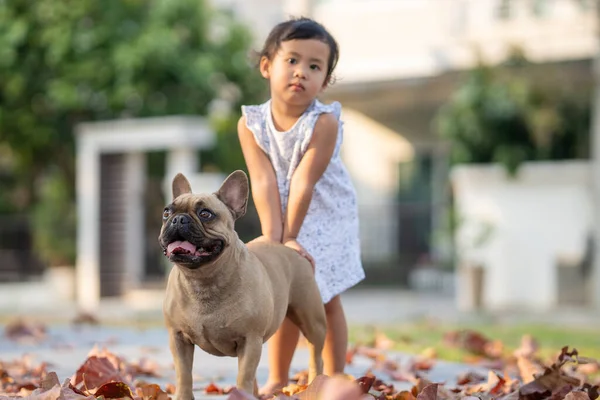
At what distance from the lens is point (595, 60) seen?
42.8 ft

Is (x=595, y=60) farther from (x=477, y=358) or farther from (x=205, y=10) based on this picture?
(x=477, y=358)

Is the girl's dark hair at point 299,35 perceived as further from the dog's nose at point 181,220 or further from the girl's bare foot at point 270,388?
the girl's bare foot at point 270,388

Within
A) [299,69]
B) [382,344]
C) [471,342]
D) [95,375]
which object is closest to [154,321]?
[382,344]

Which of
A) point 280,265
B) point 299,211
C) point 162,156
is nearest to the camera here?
point 280,265

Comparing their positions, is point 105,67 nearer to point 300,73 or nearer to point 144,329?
point 144,329

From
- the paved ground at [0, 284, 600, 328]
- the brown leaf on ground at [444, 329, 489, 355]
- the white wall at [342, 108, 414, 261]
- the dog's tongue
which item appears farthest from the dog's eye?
the white wall at [342, 108, 414, 261]

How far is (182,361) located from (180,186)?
599mm

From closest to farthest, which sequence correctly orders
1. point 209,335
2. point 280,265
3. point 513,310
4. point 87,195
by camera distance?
point 209,335, point 280,265, point 513,310, point 87,195

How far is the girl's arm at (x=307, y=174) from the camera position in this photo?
158 inches

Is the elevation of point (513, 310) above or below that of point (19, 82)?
below

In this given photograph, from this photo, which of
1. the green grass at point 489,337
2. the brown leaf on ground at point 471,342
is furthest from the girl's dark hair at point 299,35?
the brown leaf on ground at point 471,342

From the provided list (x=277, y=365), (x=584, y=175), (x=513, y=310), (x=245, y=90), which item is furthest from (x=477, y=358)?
(x=245, y=90)

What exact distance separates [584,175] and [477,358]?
22.5 ft

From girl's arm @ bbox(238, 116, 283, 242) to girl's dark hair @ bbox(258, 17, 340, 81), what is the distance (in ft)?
1.12
